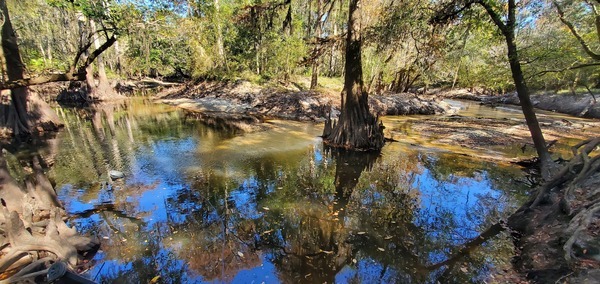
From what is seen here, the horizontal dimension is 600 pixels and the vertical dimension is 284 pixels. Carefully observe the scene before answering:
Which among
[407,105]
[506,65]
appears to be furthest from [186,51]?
[506,65]

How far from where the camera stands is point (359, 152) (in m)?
12.5

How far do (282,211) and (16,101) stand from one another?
14.7 metres

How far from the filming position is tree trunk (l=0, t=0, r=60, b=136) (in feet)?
42.1

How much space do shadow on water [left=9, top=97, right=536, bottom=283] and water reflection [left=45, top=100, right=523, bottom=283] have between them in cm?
3

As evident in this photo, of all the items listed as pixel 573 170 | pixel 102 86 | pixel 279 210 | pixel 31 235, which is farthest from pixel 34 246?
pixel 102 86

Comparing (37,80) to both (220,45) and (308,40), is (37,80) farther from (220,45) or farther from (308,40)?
(220,45)

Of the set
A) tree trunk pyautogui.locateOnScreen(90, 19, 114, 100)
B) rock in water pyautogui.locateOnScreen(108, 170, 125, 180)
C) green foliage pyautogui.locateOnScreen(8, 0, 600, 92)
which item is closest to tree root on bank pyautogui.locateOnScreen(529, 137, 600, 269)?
green foliage pyautogui.locateOnScreen(8, 0, 600, 92)

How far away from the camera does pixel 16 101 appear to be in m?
13.8

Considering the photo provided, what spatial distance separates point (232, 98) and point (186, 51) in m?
13.4

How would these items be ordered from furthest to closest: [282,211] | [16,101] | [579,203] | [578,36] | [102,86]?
[102,86] → [16,101] → [282,211] → [578,36] → [579,203]

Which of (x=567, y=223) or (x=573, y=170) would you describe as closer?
(x=567, y=223)

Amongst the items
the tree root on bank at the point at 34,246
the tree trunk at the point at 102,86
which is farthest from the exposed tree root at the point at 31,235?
the tree trunk at the point at 102,86

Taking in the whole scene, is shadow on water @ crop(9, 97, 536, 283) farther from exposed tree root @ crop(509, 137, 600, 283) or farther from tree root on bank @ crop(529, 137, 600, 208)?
tree root on bank @ crop(529, 137, 600, 208)

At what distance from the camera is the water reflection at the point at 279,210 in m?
4.95
